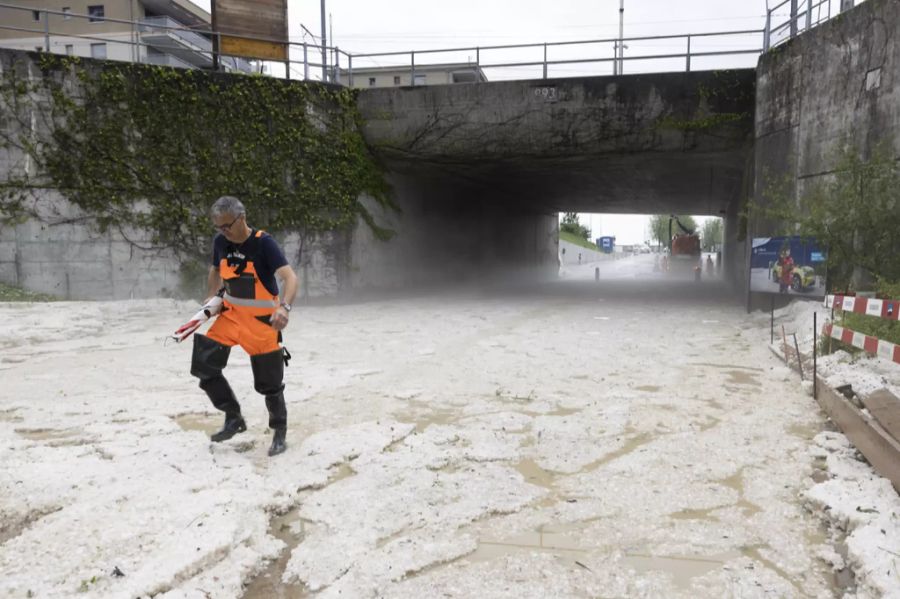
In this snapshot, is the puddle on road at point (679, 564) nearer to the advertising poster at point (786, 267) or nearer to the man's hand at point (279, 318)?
the man's hand at point (279, 318)

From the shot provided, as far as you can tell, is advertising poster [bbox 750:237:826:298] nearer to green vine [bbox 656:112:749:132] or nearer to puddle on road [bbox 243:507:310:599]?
green vine [bbox 656:112:749:132]

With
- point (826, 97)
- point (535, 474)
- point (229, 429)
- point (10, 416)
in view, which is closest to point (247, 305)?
point (229, 429)

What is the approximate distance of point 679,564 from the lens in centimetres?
277

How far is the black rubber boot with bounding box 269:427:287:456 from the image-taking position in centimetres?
416

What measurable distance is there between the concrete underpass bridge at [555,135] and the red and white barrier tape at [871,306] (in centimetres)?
898

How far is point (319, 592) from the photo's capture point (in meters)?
2.55

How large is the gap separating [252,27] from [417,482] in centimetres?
1497

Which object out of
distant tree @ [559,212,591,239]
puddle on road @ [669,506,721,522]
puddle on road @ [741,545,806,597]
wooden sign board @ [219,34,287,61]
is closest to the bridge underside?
wooden sign board @ [219,34,287,61]

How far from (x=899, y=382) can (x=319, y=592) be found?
5.32m

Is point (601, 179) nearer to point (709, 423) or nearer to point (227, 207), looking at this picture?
point (709, 423)

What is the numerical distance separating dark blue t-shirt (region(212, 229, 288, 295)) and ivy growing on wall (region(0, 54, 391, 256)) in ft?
35.4

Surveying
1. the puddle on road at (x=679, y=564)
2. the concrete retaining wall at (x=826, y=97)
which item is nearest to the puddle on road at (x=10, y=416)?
the puddle on road at (x=679, y=564)

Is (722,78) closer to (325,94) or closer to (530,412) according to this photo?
(325,94)

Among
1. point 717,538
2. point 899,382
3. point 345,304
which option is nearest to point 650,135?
point 345,304
